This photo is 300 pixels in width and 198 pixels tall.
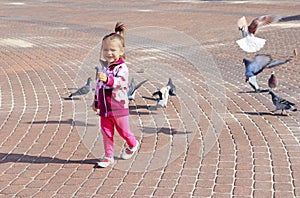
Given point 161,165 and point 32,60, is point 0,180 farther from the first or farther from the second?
point 32,60

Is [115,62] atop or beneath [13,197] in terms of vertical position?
atop

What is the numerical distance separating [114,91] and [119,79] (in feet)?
0.47

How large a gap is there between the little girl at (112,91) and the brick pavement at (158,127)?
346 mm

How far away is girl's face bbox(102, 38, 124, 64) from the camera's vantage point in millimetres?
5350

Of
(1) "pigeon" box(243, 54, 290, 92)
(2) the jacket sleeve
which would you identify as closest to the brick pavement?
(1) "pigeon" box(243, 54, 290, 92)

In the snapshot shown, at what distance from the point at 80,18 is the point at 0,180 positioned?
14767 mm

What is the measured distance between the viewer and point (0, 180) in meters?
5.46

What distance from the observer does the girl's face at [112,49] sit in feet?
17.6

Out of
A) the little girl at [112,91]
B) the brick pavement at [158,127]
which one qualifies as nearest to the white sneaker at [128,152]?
the brick pavement at [158,127]

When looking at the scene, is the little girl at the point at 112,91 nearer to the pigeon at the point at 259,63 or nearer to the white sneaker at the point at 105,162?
the white sneaker at the point at 105,162

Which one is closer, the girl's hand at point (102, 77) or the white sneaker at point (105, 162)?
the girl's hand at point (102, 77)

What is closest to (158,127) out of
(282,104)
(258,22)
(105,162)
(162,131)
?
(162,131)

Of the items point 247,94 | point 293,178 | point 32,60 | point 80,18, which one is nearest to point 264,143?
point 293,178

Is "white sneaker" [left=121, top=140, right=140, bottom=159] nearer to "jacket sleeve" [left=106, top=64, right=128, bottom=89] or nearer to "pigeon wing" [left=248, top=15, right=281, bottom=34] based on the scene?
"jacket sleeve" [left=106, top=64, right=128, bottom=89]
